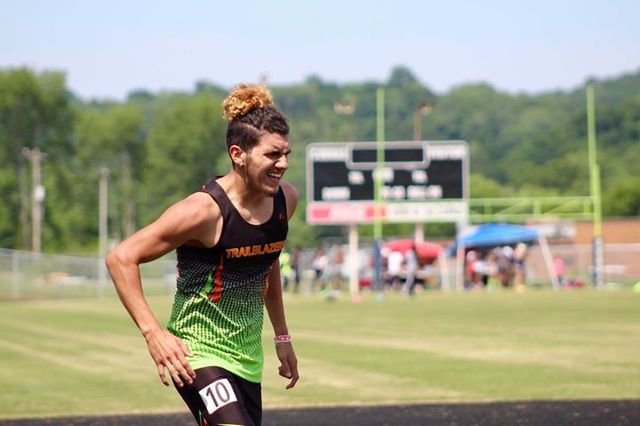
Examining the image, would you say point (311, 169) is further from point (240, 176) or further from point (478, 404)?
point (240, 176)

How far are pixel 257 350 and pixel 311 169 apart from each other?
4232 centimetres

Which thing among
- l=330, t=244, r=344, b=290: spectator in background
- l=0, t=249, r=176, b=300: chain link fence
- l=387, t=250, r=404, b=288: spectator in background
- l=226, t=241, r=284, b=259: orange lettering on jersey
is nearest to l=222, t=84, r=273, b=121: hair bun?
l=226, t=241, r=284, b=259: orange lettering on jersey

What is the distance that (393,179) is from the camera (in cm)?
4934

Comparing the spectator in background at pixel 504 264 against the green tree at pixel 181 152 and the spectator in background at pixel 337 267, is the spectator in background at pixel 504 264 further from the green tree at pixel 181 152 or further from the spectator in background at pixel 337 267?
the green tree at pixel 181 152

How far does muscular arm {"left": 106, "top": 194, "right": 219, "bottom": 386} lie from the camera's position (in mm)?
5727

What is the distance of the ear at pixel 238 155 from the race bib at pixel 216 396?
997mm

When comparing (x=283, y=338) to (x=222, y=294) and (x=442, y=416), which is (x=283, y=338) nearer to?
(x=222, y=294)

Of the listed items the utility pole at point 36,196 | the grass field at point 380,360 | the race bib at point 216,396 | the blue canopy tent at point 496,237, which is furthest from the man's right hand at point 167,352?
the utility pole at point 36,196

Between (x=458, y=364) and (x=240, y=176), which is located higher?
(x=240, y=176)

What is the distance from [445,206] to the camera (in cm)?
A: 4966

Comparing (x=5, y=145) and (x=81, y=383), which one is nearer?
(x=81, y=383)

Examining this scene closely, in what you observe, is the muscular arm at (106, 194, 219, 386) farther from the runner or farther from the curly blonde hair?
the curly blonde hair

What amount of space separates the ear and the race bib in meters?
1.00

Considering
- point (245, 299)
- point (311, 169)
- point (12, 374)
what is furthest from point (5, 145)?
point (245, 299)
